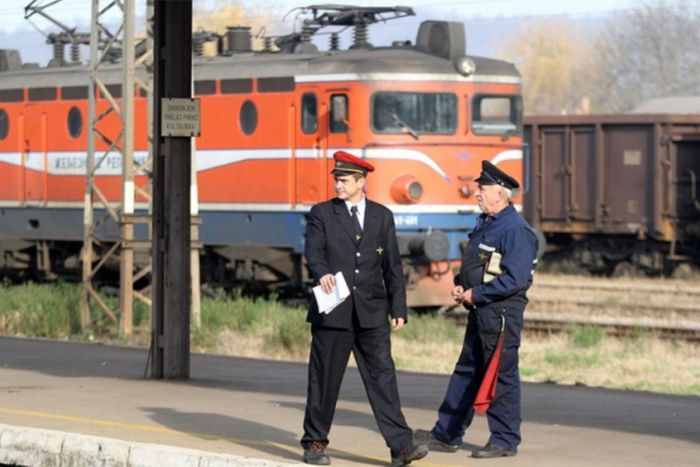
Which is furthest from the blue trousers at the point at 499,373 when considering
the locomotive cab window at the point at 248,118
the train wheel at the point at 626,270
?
the train wheel at the point at 626,270

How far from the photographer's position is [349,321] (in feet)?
33.3

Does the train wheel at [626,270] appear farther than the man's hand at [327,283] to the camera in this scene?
Yes

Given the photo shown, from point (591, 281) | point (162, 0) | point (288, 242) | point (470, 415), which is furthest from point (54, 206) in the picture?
point (470, 415)

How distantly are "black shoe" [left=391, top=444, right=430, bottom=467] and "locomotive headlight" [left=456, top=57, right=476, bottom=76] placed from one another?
1536cm

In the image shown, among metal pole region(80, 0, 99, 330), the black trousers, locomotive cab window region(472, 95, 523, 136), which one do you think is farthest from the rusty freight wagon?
the black trousers

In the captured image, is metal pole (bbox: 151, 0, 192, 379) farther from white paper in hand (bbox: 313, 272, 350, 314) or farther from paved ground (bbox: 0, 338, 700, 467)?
white paper in hand (bbox: 313, 272, 350, 314)

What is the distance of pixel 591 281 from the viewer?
33469 millimetres

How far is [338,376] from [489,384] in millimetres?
895

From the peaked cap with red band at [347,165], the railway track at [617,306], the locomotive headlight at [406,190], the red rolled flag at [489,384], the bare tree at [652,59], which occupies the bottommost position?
the railway track at [617,306]

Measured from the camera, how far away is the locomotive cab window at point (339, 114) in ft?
79.8

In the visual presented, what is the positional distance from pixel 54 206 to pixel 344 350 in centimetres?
1870

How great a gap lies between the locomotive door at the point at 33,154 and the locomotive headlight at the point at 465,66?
7.27 meters

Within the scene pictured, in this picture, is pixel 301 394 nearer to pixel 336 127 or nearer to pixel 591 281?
pixel 336 127

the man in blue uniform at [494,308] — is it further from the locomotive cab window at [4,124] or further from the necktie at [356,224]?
the locomotive cab window at [4,124]
